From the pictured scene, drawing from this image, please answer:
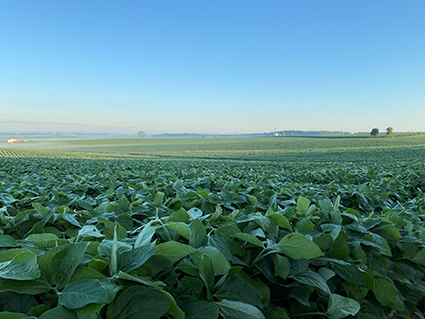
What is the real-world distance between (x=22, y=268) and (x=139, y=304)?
36cm

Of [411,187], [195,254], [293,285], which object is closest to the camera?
[195,254]

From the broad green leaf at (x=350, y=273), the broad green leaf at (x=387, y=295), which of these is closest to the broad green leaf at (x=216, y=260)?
the broad green leaf at (x=350, y=273)

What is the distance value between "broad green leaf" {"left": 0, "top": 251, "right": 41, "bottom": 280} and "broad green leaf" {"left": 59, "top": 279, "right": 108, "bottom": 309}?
0.10 m

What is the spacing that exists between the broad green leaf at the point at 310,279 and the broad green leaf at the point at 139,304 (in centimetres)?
59

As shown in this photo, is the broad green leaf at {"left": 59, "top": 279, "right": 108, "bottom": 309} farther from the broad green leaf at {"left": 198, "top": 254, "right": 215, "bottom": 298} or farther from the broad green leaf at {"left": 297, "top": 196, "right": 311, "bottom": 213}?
the broad green leaf at {"left": 297, "top": 196, "right": 311, "bottom": 213}

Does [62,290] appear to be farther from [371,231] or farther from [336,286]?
[371,231]

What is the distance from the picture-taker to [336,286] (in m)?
1.25

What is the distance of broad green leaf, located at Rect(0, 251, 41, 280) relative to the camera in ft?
2.34

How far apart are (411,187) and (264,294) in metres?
5.80

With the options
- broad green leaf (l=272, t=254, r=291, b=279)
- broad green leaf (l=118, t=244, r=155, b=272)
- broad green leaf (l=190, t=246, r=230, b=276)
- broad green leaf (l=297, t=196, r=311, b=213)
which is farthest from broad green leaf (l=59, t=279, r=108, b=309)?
broad green leaf (l=297, t=196, r=311, b=213)

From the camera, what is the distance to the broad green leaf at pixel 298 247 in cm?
99

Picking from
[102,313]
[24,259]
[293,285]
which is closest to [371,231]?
[293,285]

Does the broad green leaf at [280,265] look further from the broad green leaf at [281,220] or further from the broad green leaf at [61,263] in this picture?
the broad green leaf at [61,263]

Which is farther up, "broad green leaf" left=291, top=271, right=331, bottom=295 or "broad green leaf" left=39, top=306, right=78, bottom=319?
"broad green leaf" left=39, top=306, right=78, bottom=319
